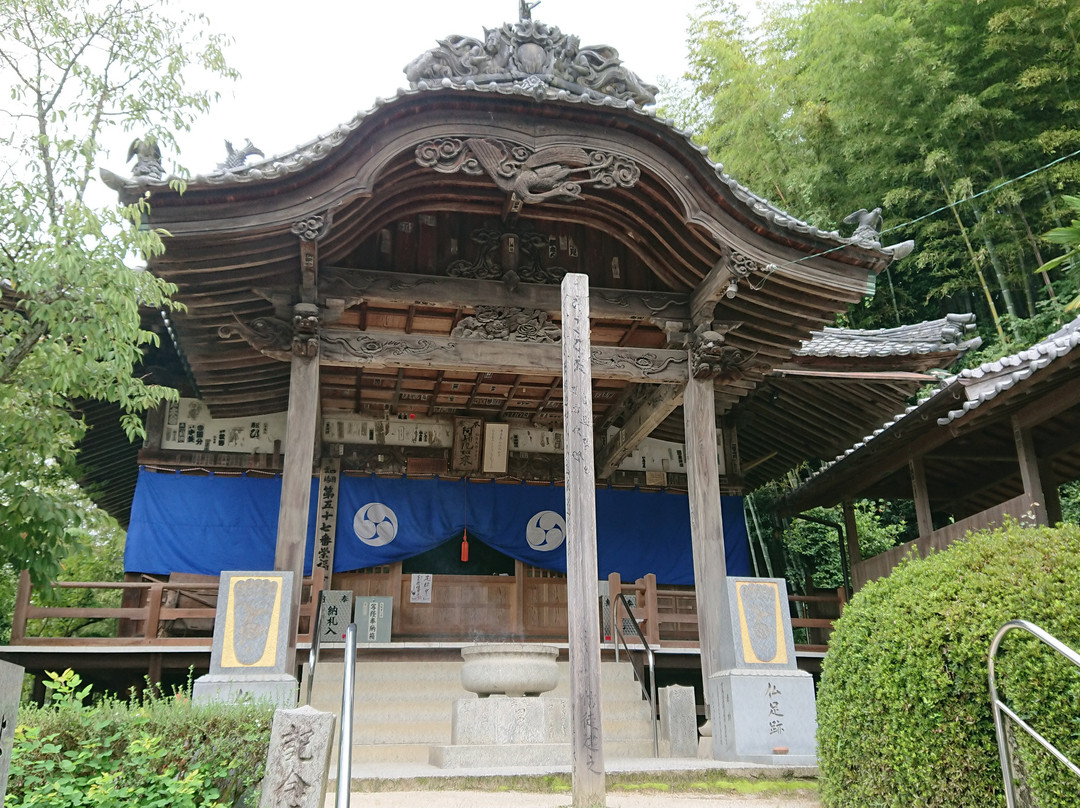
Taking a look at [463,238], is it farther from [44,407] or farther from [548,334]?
[44,407]

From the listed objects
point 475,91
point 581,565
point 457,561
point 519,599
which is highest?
point 475,91

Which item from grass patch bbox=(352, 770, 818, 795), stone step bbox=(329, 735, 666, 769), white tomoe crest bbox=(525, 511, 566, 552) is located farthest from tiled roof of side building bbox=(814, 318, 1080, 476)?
white tomoe crest bbox=(525, 511, 566, 552)

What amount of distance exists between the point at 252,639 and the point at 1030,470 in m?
7.25

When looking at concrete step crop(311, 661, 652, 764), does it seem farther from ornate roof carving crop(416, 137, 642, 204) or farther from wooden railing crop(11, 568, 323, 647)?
ornate roof carving crop(416, 137, 642, 204)

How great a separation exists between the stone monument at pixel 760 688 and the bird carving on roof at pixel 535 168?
3.96 m

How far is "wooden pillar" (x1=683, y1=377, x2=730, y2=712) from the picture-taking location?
8.62 metres

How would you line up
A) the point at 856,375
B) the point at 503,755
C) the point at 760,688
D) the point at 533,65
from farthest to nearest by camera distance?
1. the point at 856,375
2. the point at 533,65
3. the point at 760,688
4. the point at 503,755

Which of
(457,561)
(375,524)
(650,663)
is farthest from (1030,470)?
(457,561)

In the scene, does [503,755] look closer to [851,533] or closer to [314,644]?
[314,644]

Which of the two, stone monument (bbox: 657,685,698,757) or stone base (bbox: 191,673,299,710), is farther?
stone monument (bbox: 657,685,698,757)

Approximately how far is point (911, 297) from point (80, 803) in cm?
1808

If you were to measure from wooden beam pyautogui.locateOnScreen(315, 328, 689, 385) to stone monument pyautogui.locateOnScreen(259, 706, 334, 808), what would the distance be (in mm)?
4799

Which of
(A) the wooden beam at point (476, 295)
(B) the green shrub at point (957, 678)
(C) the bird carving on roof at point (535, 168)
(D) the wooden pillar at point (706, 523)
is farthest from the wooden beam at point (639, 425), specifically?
(B) the green shrub at point (957, 678)

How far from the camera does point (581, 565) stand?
17.7 ft
